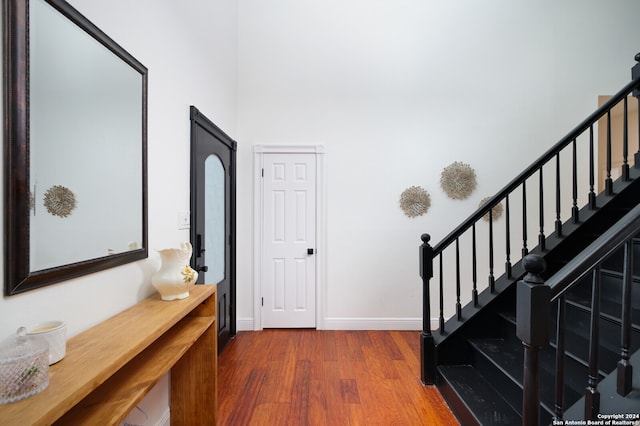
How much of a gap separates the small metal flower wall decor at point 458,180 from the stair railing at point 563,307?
6.76 feet

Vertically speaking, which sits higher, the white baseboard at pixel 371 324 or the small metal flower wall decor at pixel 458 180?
the small metal flower wall decor at pixel 458 180

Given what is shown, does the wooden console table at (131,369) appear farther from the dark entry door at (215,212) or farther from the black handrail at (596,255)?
the black handrail at (596,255)

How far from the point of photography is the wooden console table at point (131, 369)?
700 millimetres

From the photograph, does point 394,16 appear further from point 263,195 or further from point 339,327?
point 339,327

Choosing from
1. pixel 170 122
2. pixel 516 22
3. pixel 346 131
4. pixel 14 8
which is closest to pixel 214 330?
pixel 170 122

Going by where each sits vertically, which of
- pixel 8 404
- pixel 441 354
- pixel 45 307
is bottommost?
pixel 441 354

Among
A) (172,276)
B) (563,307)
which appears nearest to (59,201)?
(172,276)

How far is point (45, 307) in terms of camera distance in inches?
37.2

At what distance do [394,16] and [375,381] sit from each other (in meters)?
3.66

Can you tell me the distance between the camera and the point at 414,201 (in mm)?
3115

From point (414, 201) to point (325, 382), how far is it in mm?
2001

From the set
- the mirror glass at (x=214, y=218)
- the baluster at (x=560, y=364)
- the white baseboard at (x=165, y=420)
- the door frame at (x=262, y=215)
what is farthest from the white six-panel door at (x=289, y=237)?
the baluster at (x=560, y=364)

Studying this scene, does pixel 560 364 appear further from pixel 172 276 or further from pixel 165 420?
→ pixel 165 420

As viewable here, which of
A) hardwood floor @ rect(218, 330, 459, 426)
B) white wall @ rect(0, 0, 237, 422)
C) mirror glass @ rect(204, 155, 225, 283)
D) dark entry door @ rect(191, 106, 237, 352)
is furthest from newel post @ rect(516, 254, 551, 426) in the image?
mirror glass @ rect(204, 155, 225, 283)
